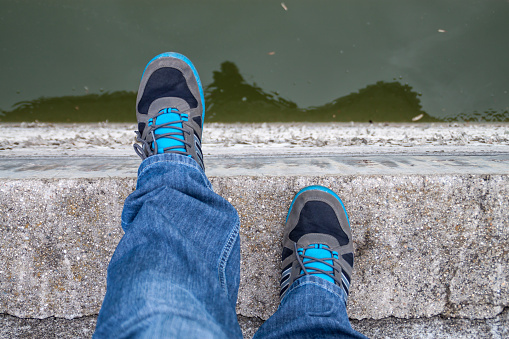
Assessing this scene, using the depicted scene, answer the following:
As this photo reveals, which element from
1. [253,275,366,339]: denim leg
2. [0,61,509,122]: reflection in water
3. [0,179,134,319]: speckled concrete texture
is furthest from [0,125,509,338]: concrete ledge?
[0,61,509,122]: reflection in water

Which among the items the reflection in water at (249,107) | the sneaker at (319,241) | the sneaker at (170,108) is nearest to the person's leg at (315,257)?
the sneaker at (319,241)

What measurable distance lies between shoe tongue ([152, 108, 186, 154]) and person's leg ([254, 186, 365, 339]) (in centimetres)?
44

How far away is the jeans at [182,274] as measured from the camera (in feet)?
1.74

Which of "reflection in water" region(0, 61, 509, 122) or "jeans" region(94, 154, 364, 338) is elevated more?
"reflection in water" region(0, 61, 509, 122)

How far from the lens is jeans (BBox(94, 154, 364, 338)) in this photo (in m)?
0.53

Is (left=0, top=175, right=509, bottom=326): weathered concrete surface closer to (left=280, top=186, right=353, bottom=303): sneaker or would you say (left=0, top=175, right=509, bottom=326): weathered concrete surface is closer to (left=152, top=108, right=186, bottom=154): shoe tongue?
(left=280, top=186, right=353, bottom=303): sneaker

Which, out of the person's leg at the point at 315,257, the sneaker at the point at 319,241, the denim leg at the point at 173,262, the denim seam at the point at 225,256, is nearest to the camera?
the denim leg at the point at 173,262

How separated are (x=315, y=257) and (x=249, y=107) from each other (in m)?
0.93

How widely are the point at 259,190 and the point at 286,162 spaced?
0.70 ft

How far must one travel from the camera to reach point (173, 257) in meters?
0.61

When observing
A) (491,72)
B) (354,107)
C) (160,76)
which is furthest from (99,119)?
(491,72)

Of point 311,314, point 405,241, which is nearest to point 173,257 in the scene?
point 311,314

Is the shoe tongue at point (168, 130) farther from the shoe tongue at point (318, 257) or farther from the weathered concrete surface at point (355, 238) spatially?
the shoe tongue at point (318, 257)

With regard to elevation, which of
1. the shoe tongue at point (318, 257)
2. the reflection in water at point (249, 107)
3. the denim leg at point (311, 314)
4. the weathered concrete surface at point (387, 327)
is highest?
the reflection in water at point (249, 107)
